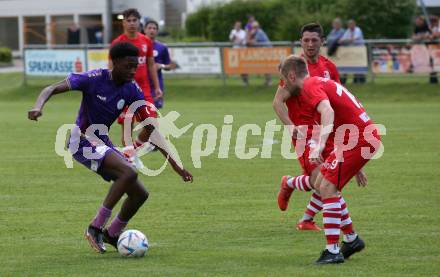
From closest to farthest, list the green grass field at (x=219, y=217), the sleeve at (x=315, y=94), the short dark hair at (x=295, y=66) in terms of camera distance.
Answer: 1. the sleeve at (x=315, y=94)
2. the green grass field at (x=219, y=217)
3. the short dark hair at (x=295, y=66)

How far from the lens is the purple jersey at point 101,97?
9320 millimetres

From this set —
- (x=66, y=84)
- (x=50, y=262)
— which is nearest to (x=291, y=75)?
(x=66, y=84)

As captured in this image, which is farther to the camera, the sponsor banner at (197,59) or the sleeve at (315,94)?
the sponsor banner at (197,59)

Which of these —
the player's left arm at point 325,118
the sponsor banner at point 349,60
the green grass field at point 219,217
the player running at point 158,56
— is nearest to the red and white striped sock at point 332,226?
the green grass field at point 219,217

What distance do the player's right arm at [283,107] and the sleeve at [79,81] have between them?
1.78 m

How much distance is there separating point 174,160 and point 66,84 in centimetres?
118

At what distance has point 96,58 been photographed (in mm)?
32688

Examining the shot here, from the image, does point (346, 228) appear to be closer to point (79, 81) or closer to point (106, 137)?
point (106, 137)

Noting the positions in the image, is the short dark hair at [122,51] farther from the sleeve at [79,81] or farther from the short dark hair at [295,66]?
the short dark hair at [295,66]

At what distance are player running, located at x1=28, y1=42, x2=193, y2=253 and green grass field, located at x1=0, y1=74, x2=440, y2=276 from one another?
0.29m

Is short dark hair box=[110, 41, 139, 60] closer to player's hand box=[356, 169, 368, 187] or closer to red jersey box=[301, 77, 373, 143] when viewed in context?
red jersey box=[301, 77, 373, 143]

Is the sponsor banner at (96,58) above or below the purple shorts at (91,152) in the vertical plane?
below

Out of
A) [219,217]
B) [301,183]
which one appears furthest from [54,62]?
[301,183]

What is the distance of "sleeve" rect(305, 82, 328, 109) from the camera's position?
853cm
